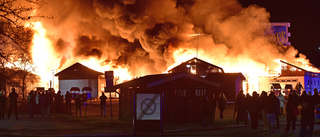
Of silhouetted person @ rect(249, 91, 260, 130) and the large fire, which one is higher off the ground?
the large fire

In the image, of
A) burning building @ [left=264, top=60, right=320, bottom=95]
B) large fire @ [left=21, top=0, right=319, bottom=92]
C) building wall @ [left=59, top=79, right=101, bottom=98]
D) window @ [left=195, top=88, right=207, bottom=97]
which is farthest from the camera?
building wall @ [left=59, top=79, right=101, bottom=98]

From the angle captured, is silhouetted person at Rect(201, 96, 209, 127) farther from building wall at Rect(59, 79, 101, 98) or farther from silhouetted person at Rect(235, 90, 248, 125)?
building wall at Rect(59, 79, 101, 98)

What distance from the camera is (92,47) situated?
80812 millimetres

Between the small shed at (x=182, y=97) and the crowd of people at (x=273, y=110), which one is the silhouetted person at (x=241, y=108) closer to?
the crowd of people at (x=273, y=110)

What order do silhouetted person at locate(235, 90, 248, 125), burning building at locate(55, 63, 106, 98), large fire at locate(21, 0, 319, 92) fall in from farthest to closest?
burning building at locate(55, 63, 106, 98) < large fire at locate(21, 0, 319, 92) < silhouetted person at locate(235, 90, 248, 125)

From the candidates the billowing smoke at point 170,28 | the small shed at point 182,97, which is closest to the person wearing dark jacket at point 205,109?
the small shed at point 182,97

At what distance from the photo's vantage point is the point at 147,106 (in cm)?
1408

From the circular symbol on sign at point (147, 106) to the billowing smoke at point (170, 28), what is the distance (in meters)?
46.1

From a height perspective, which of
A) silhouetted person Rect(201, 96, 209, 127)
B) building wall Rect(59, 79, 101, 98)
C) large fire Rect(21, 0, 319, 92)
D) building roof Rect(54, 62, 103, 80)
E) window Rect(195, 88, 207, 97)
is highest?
large fire Rect(21, 0, 319, 92)

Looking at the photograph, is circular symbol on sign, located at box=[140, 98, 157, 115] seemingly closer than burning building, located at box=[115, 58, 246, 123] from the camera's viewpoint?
Yes

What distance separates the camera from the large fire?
201ft

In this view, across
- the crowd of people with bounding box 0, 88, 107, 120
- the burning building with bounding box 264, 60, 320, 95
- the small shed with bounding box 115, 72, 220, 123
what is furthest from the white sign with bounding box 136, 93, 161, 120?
the burning building with bounding box 264, 60, 320, 95

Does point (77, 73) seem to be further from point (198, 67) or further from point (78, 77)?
point (198, 67)

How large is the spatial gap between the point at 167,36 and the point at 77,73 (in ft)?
58.4
